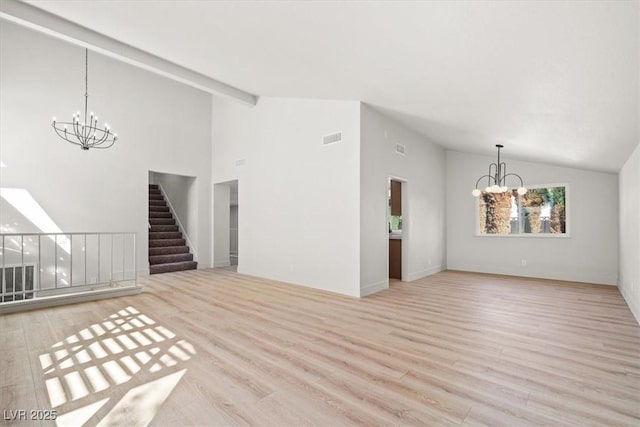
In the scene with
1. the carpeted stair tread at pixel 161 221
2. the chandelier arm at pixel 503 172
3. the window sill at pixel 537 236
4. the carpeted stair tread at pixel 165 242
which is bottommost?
the carpeted stair tread at pixel 165 242

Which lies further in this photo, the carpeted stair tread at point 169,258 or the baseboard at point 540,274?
the carpeted stair tread at point 169,258

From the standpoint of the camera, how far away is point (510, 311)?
4113 millimetres

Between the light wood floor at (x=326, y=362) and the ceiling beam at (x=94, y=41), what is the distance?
3.54 meters

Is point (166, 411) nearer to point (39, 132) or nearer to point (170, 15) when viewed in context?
point (170, 15)

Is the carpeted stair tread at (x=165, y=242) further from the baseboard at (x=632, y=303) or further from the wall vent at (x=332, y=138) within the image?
the baseboard at (x=632, y=303)

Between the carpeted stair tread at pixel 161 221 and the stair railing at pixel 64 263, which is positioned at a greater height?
the carpeted stair tread at pixel 161 221

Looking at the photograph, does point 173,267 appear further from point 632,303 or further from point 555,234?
point 555,234

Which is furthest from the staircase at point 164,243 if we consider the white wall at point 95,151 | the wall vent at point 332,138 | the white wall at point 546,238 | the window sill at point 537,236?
the window sill at point 537,236

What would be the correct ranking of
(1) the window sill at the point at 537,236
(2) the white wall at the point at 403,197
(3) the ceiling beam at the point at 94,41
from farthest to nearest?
(1) the window sill at the point at 537,236
(2) the white wall at the point at 403,197
(3) the ceiling beam at the point at 94,41

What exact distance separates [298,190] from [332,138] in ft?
3.95

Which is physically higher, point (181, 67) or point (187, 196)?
point (181, 67)

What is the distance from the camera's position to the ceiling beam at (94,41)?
3531 millimetres

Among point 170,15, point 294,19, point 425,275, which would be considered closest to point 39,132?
point 170,15

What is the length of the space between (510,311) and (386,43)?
3700 millimetres
